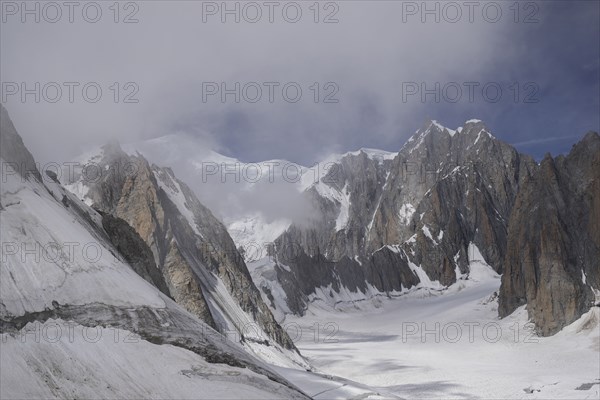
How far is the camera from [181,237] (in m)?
43.2

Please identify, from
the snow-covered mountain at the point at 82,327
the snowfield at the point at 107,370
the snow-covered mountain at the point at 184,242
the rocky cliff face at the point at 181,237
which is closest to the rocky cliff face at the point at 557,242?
the rocky cliff face at the point at 181,237

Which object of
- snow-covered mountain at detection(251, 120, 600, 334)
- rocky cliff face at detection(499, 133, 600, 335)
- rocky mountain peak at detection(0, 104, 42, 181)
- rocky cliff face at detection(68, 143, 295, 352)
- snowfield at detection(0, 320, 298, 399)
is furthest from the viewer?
snow-covered mountain at detection(251, 120, 600, 334)

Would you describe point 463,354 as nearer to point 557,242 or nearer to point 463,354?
point 463,354

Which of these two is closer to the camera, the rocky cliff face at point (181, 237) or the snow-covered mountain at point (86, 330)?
the snow-covered mountain at point (86, 330)

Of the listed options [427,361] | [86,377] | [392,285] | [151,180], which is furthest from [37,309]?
[392,285]

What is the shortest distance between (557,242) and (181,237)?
68.1 meters

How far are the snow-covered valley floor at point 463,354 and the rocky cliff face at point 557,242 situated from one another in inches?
159

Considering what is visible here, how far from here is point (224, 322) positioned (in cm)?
3609

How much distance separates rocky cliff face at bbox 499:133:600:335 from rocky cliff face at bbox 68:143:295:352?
5126cm

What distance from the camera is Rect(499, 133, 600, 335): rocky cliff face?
7662 cm

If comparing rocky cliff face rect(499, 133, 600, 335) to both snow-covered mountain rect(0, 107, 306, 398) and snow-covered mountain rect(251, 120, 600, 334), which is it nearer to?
snow-covered mountain rect(251, 120, 600, 334)

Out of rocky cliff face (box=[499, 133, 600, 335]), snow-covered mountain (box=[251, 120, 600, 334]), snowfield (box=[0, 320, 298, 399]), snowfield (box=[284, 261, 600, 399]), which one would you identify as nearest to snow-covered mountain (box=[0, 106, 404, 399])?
snowfield (box=[0, 320, 298, 399])

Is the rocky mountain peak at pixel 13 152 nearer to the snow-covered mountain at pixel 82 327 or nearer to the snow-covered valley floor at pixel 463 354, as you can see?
the snow-covered mountain at pixel 82 327

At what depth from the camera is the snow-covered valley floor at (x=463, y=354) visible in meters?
44.0
